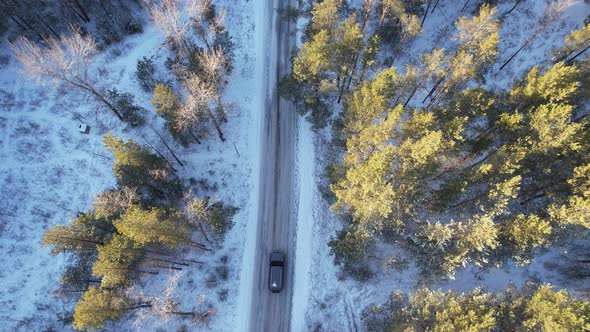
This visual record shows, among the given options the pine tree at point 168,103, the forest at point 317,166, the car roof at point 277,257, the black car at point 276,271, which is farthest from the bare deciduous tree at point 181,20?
the black car at point 276,271

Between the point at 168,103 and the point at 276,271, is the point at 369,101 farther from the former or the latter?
the point at 276,271

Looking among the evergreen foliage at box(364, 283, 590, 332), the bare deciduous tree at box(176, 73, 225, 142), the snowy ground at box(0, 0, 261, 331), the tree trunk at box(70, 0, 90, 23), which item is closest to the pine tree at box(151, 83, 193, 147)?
the bare deciduous tree at box(176, 73, 225, 142)

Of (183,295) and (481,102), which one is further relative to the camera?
(183,295)

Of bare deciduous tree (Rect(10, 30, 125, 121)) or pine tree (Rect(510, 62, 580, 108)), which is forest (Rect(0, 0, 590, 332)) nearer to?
pine tree (Rect(510, 62, 580, 108))

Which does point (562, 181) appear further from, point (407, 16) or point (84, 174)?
point (84, 174)

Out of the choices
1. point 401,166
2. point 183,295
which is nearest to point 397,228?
point 401,166

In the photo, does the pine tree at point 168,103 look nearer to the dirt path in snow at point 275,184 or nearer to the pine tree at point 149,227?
the pine tree at point 149,227
